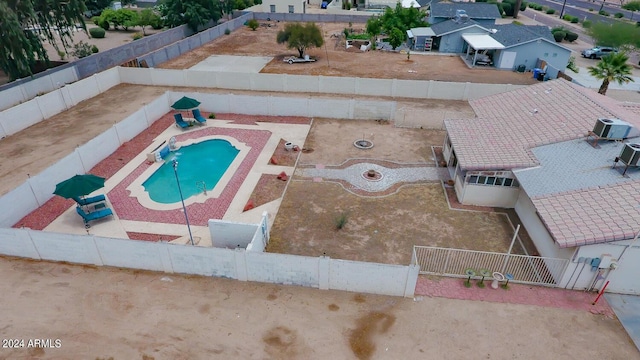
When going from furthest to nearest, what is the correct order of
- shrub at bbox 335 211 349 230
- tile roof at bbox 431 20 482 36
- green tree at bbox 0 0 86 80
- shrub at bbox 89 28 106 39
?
shrub at bbox 89 28 106 39 → tile roof at bbox 431 20 482 36 → green tree at bbox 0 0 86 80 → shrub at bbox 335 211 349 230

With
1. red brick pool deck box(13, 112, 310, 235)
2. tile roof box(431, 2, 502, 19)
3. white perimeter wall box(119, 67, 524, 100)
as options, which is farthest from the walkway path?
tile roof box(431, 2, 502, 19)

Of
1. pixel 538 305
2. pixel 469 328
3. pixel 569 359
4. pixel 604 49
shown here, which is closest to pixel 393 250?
pixel 469 328

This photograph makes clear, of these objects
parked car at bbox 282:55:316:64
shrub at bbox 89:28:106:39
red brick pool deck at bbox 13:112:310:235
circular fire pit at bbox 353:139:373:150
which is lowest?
red brick pool deck at bbox 13:112:310:235

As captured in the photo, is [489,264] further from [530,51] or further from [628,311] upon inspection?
[530,51]

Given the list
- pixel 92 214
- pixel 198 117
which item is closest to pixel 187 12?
pixel 198 117

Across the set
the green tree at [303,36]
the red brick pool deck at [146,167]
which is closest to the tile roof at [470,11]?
the green tree at [303,36]

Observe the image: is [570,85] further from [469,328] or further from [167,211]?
[167,211]

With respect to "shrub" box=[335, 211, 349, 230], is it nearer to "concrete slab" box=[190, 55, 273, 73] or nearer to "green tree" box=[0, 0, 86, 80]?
"concrete slab" box=[190, 55, 273, 73]
